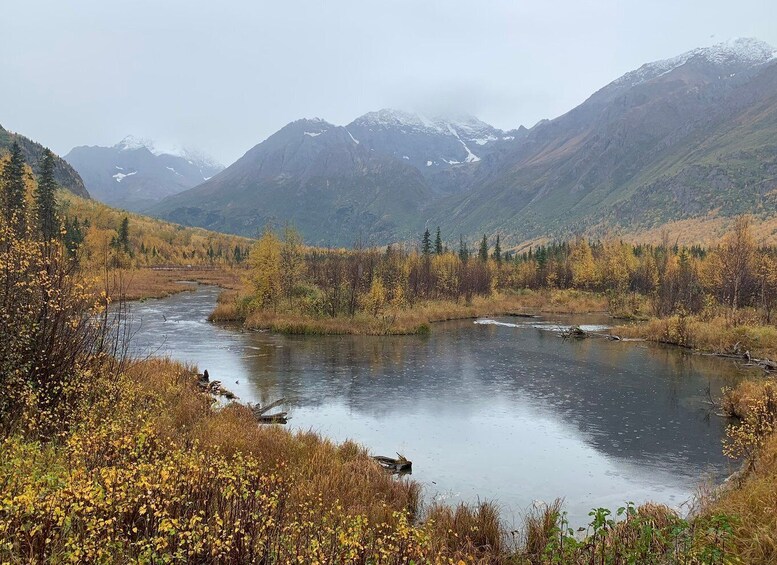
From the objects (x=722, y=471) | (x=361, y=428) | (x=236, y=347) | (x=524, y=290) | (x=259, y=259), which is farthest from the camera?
(x=524, y=290)

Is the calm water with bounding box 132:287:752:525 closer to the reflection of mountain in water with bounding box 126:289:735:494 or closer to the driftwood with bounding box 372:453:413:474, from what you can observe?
the reflection of mountain in water with bounding box 126:289:735:494

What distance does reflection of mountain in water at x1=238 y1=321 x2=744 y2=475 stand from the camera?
62.8 ft

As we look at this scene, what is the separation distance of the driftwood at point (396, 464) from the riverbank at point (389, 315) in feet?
94.2

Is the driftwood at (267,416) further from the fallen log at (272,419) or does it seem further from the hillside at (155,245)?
the hillside at (155,245)

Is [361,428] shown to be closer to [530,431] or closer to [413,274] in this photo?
[530,431]

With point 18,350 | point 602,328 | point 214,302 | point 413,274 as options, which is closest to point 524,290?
point 413,274

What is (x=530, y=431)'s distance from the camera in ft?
63.5

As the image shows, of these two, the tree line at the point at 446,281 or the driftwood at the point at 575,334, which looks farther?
the tree line at the point at 446,281

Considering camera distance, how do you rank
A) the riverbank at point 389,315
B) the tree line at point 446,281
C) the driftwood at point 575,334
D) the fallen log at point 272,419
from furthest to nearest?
the tree line at point 446,281 → the riverbank at point 389,315 → the driftwood at point 575,334 → the fallen log at point 272,419

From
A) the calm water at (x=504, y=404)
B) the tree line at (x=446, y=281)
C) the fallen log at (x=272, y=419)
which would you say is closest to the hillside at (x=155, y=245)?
the tree line at (x=446, y=281)

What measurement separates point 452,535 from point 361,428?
30.7ft

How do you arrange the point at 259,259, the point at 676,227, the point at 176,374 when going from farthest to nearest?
1. the point at 676,227
2. the point at 259,259
3. the point at 176,374

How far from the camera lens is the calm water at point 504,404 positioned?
48.2 ft

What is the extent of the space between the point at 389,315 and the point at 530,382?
22.3 meters
